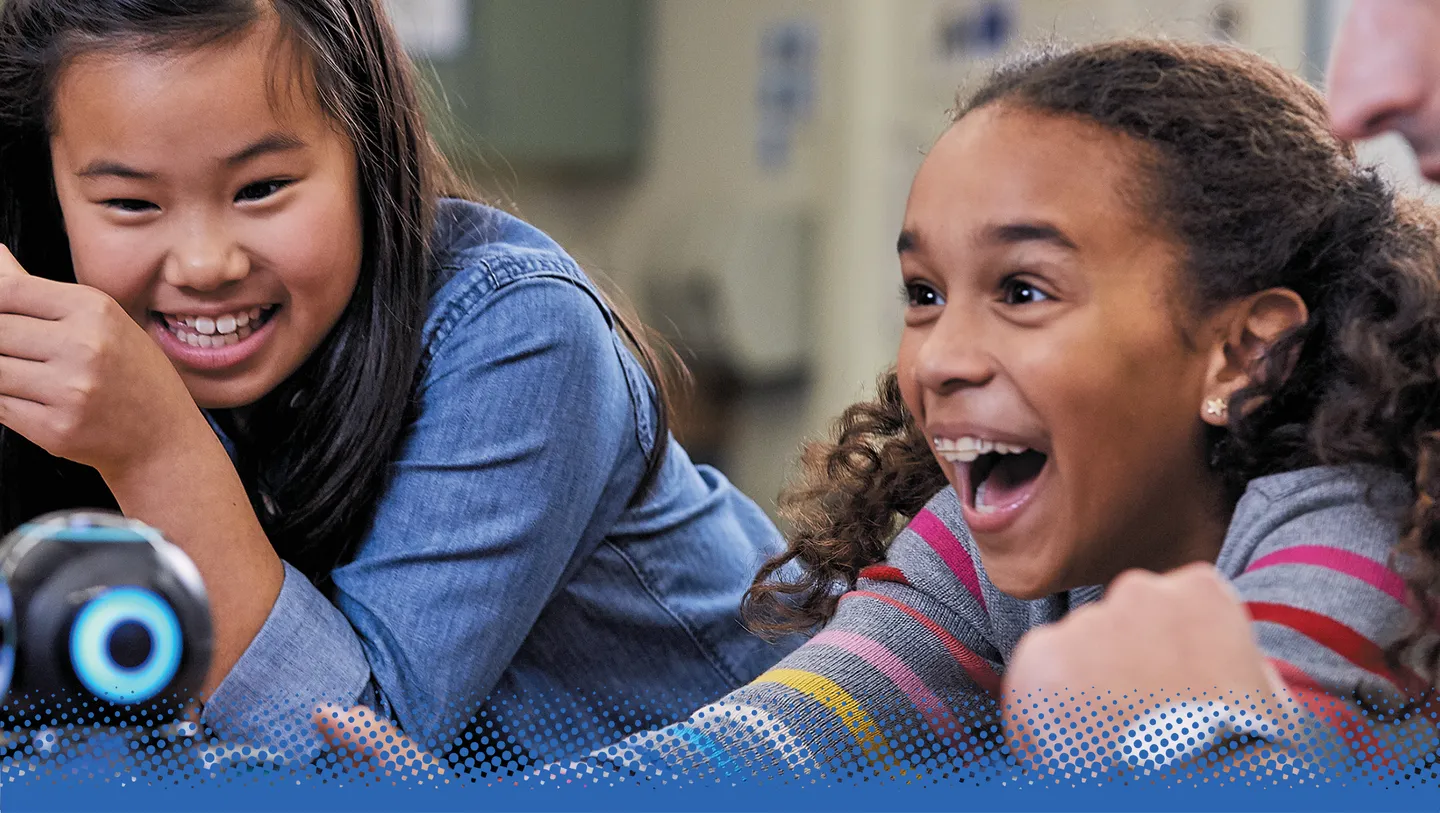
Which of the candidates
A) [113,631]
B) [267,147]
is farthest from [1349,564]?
[267,147]

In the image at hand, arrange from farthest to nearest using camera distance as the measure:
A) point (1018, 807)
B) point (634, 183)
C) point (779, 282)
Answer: point (634, 183)
point (779, 282)
point (1018, 807)

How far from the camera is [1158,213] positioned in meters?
0.62

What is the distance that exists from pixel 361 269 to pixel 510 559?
0.19m

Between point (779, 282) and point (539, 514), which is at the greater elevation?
point (539, 514)

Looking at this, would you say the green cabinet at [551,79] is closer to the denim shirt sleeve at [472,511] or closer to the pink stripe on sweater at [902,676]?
the denim shirt sleeve at [472,511]

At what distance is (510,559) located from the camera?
835 mm

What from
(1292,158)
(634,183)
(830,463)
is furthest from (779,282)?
(1292,158)

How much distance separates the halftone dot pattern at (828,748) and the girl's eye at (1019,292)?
161 mm

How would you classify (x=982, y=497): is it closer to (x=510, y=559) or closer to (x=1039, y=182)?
(x=1039, y=182)

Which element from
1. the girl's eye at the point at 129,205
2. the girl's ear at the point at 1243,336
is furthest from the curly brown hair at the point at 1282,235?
the girl's eye at the point at 129,205

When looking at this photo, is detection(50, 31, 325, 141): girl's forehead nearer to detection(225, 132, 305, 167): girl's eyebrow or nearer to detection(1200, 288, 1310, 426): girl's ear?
detection(225, 132, 305, 167): girl's eyebrow

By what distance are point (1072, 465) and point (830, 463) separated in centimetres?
25

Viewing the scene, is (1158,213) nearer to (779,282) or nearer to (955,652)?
(955,652)

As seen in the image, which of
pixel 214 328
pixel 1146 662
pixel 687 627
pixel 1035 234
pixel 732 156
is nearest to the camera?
pixel 1146 662
